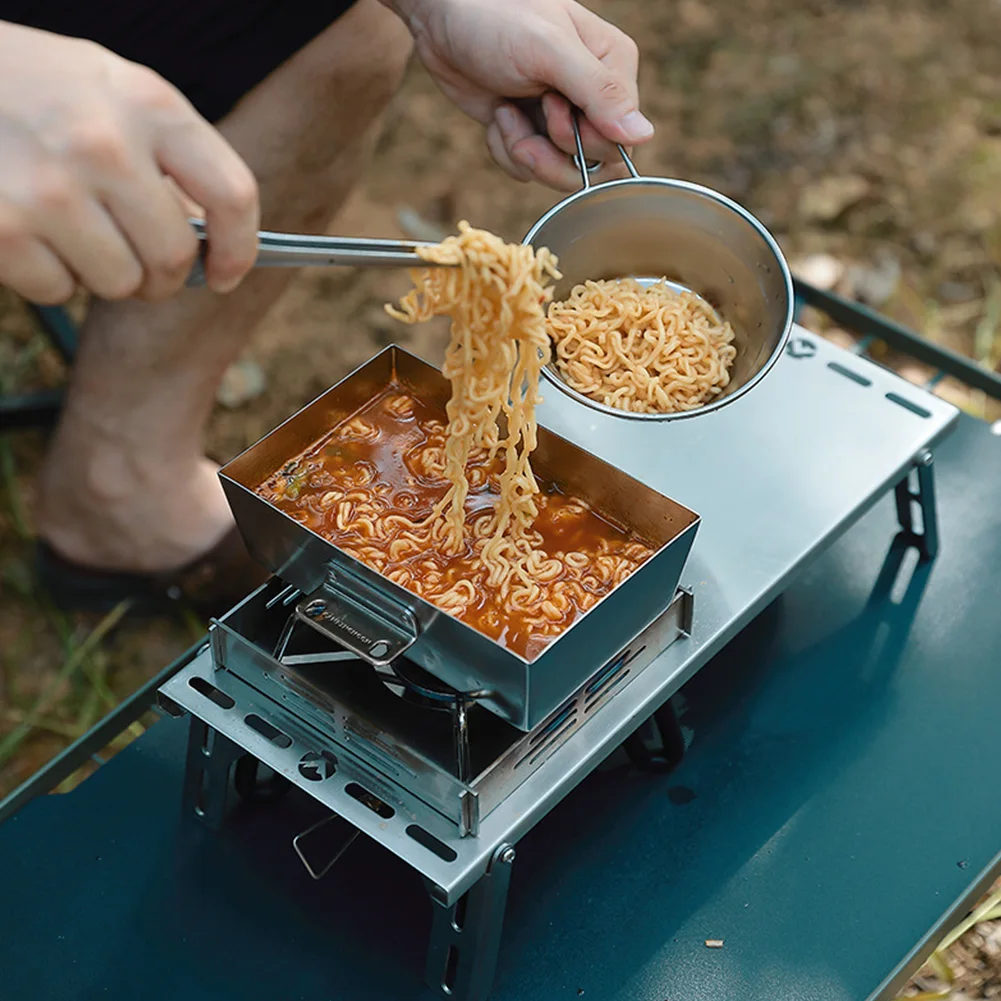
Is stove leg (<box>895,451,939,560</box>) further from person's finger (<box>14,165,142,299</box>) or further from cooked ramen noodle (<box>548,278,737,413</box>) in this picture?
person's finger (<box>14,165,142,299</box>)

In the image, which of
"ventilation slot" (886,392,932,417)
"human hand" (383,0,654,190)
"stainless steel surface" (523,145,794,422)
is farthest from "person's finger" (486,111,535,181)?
"ventilation slot" (886,392,932,417)

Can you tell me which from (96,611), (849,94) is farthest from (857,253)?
(96,611)

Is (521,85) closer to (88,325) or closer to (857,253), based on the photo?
(88,325)

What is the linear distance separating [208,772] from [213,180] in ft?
4.01

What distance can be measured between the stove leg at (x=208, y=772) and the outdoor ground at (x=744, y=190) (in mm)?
1027

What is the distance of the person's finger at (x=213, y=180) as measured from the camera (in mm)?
1665

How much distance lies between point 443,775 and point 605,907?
2.13 feet

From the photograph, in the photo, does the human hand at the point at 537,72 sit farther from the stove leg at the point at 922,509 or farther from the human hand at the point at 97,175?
the human hand at the point at 97,175

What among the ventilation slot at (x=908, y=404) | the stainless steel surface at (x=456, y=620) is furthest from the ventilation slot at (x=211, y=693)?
the ventilation slot at (x=908, y=404)

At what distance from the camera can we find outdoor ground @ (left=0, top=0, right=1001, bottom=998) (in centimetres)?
373

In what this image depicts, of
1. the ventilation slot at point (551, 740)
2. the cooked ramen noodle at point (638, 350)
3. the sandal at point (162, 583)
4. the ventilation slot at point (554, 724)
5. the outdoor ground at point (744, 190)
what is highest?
the cooked ramen noodle at point (638, 350)

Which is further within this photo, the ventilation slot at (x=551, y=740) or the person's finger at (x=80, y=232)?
the ventilation slot at (x=551, y=740)

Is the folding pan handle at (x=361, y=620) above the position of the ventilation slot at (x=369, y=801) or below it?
above

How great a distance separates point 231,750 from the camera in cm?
236
